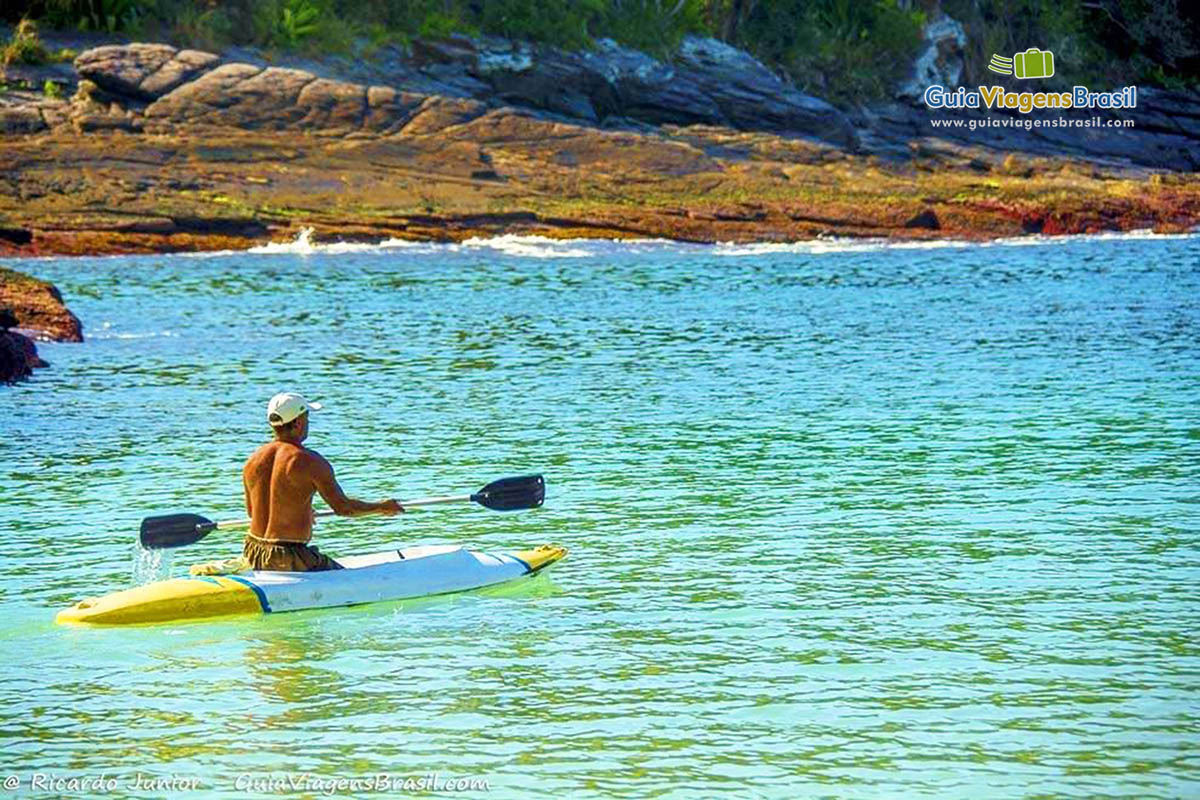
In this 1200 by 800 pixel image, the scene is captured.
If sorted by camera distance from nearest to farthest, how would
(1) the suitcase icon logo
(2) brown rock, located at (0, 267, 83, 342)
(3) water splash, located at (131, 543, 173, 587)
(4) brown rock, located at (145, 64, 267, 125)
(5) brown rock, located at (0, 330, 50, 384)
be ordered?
1. (3) water splash, located at (131, 543, 173, 587)
2. (5) brown rock, located at (0, 330, 50, 384)
3. (2) brown rock, located at (0, 267, 83, 342)
4. (4) brown rock, located at (145, 64, 267, 125)
5. (1) the suitcase icon logo

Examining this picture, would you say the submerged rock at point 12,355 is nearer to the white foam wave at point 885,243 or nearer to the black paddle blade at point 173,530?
the black paddle blade at point 173,530

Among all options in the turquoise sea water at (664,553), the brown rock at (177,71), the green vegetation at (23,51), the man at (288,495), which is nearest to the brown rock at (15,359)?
the turquoise sea water at (664,553)

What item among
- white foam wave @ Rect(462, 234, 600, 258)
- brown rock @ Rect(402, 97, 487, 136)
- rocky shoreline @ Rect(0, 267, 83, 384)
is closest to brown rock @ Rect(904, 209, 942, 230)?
white foam wave @ Rect(462, 234, 600, 258)

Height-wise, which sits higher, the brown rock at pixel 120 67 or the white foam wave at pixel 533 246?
the brown rock at pixel 120 67

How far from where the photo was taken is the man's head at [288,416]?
13.8 m

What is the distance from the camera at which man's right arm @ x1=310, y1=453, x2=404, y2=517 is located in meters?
13.8

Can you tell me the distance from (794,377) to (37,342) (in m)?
11.7

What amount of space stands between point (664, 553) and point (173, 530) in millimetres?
3988

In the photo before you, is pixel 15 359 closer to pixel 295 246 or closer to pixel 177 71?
pixel 295 246

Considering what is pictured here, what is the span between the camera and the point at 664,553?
1636 centimetres

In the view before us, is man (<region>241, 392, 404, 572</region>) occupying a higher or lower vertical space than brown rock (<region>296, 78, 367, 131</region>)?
lower

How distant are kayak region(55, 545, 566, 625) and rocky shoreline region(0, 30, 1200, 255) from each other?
30.3 m

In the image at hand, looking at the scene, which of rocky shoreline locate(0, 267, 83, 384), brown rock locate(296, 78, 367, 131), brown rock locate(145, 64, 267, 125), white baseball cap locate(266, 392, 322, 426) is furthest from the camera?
brown rock locate(296, 78, 367, 131)

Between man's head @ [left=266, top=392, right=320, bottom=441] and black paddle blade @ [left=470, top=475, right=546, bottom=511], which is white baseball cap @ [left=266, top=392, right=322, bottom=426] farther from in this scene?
black paddle blade @ [left=470, top=475, right=546, bottom=511]
